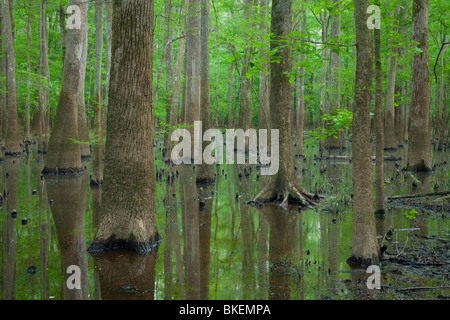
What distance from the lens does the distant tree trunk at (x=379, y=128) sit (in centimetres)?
761

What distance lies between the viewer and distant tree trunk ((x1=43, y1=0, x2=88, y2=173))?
51.7 feet

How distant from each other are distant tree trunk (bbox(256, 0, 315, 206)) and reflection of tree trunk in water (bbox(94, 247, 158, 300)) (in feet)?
15.2

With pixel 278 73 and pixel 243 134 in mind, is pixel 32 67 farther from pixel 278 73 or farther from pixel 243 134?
pixel 278 73

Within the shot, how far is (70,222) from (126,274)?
3.56 m

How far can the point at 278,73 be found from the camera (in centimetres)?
1062

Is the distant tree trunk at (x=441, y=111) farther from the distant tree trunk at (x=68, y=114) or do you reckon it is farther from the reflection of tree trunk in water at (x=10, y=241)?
the reflection of tree trunk in water at (x=10, y=241)

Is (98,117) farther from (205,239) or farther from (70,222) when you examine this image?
(205,239)

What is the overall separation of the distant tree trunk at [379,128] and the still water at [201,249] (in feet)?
1.61

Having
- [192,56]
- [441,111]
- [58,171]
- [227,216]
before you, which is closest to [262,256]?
[227,216]

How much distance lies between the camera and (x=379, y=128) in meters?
8.48

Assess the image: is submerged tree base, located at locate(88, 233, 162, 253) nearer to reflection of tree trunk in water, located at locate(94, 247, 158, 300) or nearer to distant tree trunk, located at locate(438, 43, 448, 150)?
reflection of tree trunk in water, located at locate(94, 247, 158, 300)

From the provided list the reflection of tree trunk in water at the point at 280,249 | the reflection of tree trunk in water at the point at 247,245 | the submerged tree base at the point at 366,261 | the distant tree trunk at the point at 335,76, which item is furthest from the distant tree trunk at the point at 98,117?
the distant tree trunk at the point at 335,76

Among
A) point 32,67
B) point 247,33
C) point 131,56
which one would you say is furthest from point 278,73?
point 32,67
